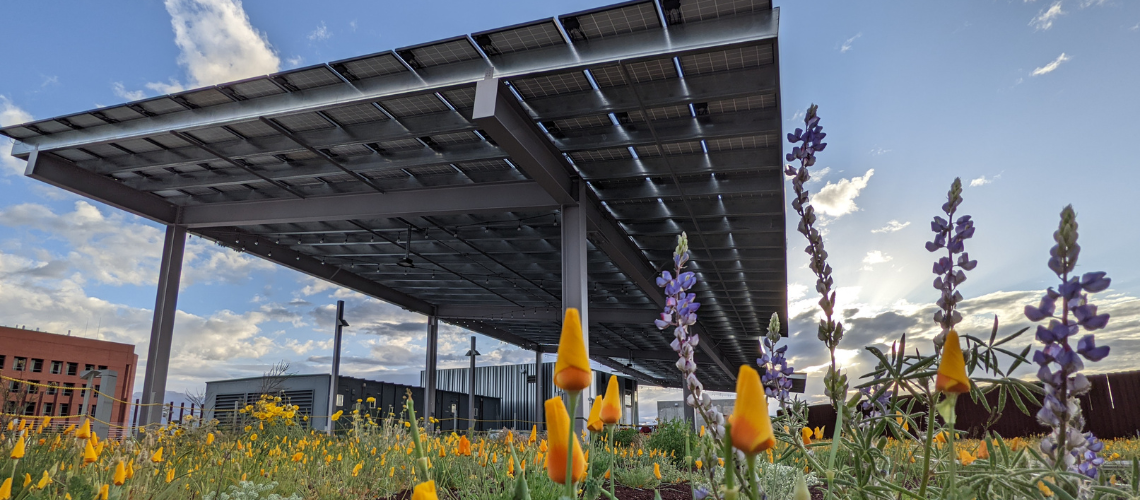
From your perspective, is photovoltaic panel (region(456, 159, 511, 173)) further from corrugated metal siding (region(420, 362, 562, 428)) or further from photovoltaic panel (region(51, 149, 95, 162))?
corrugated metal siding (region(420, 362, 562, 428))

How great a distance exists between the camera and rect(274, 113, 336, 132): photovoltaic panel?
325 inches

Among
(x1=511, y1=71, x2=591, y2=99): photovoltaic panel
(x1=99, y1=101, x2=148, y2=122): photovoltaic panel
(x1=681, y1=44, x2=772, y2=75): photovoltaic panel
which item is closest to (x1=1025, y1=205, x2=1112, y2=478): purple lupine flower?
(x1=681, y1=44, x2=772, y2=75): photovoltaic panel

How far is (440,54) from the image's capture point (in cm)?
701

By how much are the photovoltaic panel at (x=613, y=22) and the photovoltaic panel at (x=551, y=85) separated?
24.0 inches

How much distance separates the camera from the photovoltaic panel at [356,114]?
8092 mm

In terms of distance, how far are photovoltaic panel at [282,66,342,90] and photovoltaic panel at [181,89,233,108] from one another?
1.29 meters

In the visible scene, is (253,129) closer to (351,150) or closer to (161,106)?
(161,106)

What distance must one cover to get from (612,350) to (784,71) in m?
22.3

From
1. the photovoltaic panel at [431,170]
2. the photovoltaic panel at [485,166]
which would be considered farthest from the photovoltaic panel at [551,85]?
the photovoltaic panel at [431,170]

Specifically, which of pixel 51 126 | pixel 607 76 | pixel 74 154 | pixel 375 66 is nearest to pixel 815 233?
pixel 607 76

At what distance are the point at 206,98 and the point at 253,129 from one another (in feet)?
2.52

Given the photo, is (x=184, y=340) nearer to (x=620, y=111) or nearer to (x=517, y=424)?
(x=620, y=111)

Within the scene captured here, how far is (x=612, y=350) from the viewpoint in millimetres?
28016

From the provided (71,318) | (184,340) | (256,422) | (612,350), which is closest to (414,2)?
(256,422)
